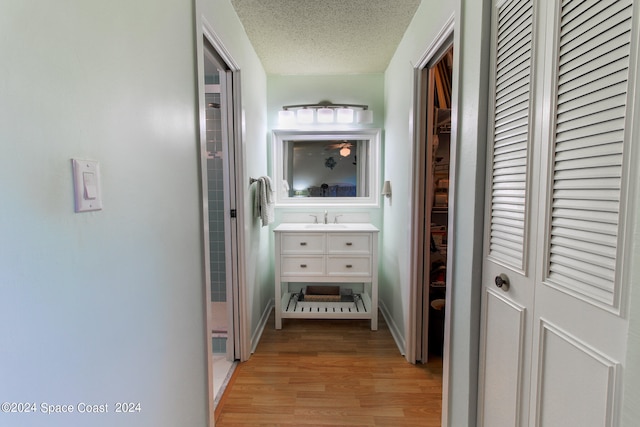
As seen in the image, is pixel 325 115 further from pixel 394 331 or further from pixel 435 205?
pixel 394 331

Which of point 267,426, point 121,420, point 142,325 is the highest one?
point 142,325

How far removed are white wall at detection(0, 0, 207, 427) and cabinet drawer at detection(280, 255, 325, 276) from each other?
129 centimetres

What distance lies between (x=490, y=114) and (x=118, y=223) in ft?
4.32

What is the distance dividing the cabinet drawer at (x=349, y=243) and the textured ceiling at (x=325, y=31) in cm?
151

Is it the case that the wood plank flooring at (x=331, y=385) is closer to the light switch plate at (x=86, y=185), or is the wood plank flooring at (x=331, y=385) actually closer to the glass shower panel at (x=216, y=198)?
the glass shower panel at (x=216, y=198)

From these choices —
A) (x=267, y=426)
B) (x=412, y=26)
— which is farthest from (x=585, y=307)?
(x=412, y=26)

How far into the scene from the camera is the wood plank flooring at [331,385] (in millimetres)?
1526

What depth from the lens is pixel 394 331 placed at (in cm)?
232

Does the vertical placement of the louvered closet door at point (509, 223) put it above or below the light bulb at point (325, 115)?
below

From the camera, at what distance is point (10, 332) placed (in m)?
0.51

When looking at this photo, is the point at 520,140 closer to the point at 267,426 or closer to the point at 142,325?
the point at 142,325

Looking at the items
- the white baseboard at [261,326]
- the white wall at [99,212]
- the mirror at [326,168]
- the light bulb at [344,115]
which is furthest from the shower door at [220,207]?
the light bulb at [344,115]

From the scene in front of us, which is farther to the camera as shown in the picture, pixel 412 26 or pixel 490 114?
pixel 412 26

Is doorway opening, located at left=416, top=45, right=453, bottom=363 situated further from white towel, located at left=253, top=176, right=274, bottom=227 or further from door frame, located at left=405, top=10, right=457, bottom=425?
white towel, located at left=253, top=176, right=274, bottom=227
